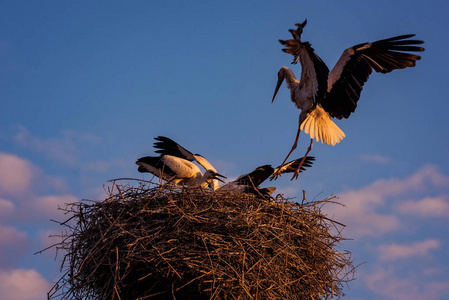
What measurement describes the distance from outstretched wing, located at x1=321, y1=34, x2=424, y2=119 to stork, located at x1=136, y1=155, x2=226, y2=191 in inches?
71.9

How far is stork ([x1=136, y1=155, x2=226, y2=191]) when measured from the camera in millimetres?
7344

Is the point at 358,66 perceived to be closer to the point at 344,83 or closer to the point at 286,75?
the point at 344,83

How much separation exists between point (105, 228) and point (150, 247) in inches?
24.2

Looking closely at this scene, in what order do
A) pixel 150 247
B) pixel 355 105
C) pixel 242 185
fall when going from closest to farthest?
pixel 150 247 → pixel 242 185 → pixel 355 105

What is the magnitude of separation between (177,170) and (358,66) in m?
2.70

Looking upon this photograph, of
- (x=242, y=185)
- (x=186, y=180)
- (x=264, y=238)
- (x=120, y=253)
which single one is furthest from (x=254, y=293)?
(x=186, y=180)

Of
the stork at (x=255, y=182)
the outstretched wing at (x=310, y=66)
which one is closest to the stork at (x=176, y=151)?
the stork at (x=255, y=182)

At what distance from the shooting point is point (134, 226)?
5.10m

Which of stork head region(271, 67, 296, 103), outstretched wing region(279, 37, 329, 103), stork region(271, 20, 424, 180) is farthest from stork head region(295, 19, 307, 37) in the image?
stork head region(271, 67, 296, 103)

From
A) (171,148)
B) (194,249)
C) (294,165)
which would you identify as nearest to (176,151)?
(171,148)

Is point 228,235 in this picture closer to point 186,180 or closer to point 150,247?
point 150,247

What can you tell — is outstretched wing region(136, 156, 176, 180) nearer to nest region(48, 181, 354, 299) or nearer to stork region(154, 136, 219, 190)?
stork region(154, 136, 219, 190)

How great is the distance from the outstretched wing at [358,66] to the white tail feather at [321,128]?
0.52 feet

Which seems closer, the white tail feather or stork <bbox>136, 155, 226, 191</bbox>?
stork <bbox>136, 155, 226, 191</bbox>
